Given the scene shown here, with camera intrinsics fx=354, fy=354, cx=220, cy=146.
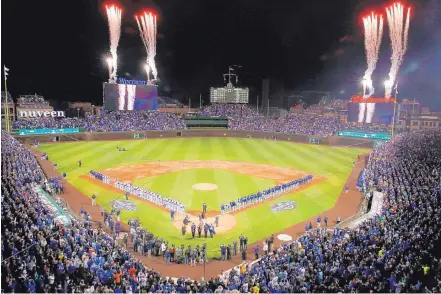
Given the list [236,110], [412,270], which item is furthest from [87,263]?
[236,110]

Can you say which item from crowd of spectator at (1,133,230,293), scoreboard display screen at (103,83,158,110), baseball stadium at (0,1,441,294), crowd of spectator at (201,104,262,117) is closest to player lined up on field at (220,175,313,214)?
baseball stadium at (0,1,441,294)

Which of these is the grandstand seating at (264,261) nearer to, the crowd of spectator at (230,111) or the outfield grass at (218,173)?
the outfield grass at (218,173)

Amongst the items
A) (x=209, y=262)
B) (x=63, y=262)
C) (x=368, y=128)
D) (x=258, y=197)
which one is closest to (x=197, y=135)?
(x=368, y=128)

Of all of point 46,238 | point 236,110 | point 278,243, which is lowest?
point 278,243

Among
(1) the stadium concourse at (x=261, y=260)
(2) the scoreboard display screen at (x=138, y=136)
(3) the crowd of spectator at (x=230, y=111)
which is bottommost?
(1) the stadium concourse at (x=261, y=260)

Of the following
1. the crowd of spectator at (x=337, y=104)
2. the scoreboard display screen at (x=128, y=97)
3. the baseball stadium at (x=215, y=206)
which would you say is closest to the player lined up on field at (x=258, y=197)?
the baseball stadium at (x=215, y=206)

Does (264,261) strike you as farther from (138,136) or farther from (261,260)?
(138,136)

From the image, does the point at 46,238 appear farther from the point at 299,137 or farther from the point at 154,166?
the point at 299,137
